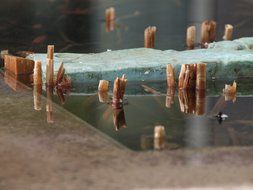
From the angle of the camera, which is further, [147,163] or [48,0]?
[48,0]

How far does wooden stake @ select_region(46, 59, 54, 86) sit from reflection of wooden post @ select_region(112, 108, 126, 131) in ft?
1.82

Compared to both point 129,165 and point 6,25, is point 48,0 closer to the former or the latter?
point 6,25

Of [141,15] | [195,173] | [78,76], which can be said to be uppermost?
[141,15]

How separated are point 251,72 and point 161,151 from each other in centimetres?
167

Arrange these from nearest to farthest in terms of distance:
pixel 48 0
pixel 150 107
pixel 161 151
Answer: pixel 161 151 < pixel 150 107 < pixel 48 0

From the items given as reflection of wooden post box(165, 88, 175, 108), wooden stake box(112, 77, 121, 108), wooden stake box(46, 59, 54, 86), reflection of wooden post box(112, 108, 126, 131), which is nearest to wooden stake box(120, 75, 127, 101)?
wooden stake box(112, 77, 121, 108)

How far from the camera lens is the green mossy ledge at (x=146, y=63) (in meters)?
4.38

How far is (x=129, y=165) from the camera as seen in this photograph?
286 cm

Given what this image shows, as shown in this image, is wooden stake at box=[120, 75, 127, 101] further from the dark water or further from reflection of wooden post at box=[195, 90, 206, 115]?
reflection of wooden post at box=[195, 90, 206, 115]

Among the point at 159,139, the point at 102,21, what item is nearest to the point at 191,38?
the point at 102,21

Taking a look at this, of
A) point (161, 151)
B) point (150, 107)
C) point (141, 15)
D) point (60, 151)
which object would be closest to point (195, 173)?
point (161, 151)

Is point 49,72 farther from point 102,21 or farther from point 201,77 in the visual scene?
point 102,21

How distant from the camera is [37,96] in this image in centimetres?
397

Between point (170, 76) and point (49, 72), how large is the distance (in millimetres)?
686
